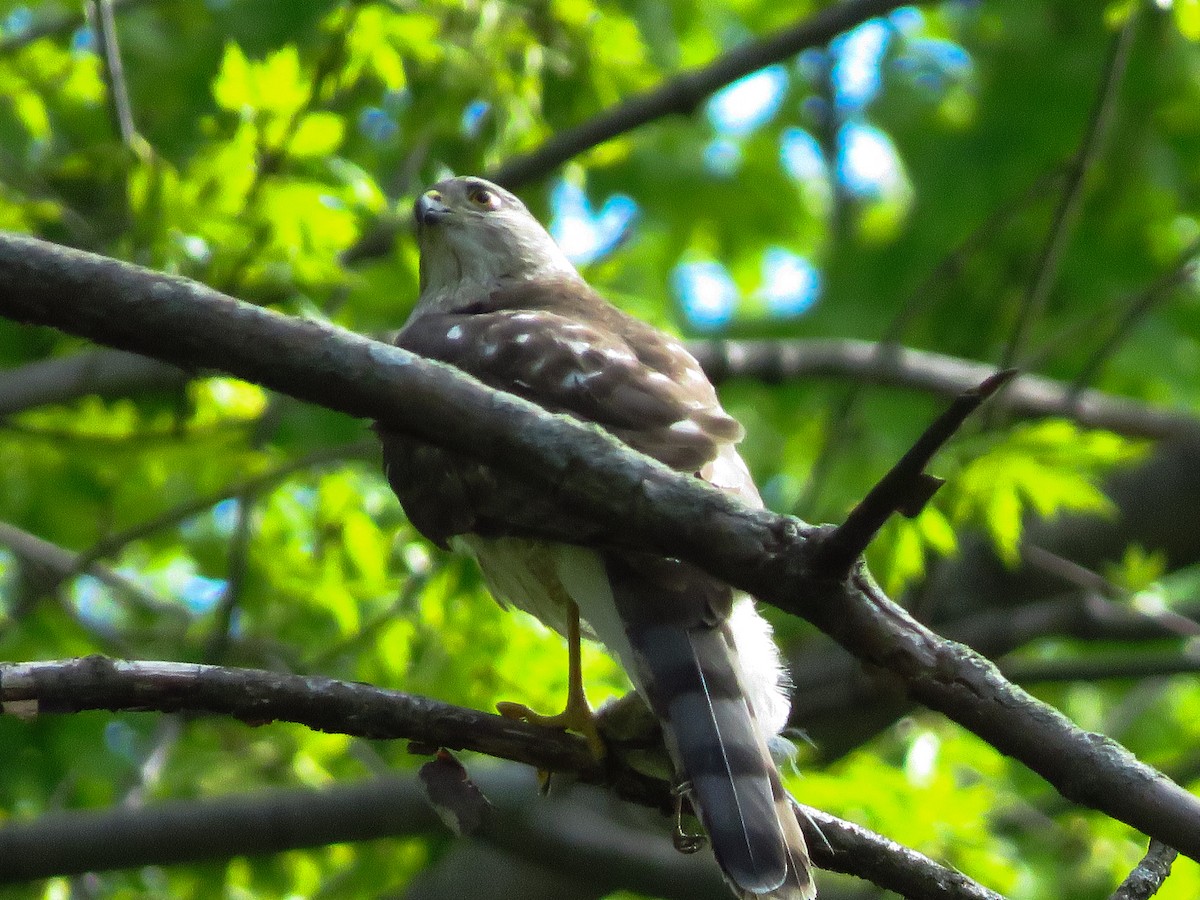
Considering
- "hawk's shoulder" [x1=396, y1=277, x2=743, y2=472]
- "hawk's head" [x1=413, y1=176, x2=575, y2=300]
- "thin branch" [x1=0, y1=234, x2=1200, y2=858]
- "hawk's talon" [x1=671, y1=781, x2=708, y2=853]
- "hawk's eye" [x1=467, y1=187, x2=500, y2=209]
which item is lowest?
"hawk's talon" [x1=671, y1=781, x2=708, y2=853]

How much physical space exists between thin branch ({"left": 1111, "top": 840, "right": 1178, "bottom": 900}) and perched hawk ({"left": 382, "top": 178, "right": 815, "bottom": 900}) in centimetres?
54

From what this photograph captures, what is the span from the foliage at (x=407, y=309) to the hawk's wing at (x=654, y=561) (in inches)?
38.0

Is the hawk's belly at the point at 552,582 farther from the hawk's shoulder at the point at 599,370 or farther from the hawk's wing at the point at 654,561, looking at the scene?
the hawk's shoulder at the point at 599,370

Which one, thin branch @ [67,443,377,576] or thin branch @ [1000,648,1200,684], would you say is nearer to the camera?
thin branch @ [67,443,377,576]

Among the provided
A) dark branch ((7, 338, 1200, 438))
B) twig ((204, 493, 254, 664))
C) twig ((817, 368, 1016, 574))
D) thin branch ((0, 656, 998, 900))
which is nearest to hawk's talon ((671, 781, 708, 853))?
thin branch ((0, 656, 998, 900))

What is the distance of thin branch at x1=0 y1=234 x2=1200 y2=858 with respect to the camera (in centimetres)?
203

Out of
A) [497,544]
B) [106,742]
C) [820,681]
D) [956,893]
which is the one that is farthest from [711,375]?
[956,893]

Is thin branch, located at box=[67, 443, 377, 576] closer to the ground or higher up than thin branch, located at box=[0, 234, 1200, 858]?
closer to the ground

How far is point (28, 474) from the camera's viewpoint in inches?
218

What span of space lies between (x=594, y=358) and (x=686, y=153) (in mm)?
4615

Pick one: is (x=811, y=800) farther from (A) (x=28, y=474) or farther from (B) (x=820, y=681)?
(A) (x=28, y=474)

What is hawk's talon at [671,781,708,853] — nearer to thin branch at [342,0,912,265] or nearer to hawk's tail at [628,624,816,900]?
hawk's tail at [628,624,816,900]

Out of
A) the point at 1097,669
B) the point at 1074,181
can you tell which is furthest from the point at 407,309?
the point at 1097,669

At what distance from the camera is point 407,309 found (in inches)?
221
